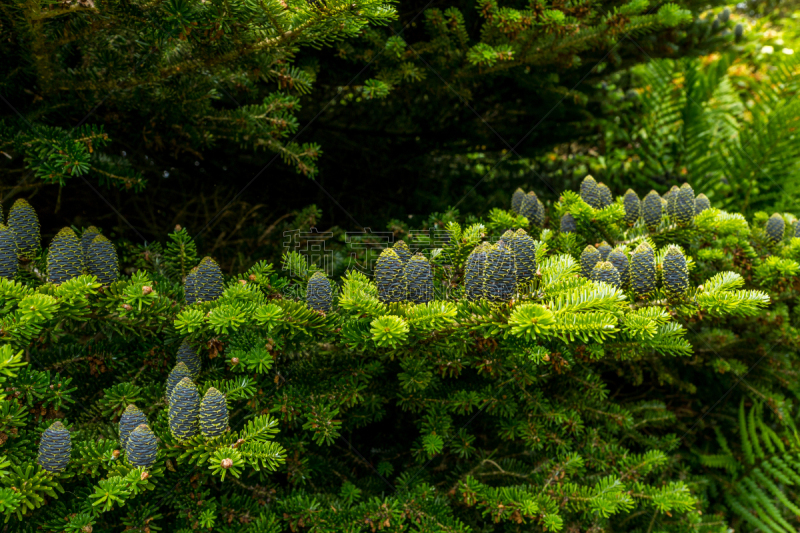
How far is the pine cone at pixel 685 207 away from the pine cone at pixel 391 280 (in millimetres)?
842

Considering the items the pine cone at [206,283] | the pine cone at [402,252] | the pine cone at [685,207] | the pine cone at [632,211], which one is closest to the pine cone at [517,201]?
the pine cone at [632,211]

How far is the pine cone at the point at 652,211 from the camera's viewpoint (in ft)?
4.25

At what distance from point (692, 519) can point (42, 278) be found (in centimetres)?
175

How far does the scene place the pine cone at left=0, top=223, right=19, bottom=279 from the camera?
84 centimetres

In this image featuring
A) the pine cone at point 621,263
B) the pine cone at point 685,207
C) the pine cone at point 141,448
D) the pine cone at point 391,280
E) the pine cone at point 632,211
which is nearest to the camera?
the pine cone at point 141,448

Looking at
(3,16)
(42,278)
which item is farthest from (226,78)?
(42,278)

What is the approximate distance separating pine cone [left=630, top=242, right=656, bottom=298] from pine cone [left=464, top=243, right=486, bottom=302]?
0.33 meters

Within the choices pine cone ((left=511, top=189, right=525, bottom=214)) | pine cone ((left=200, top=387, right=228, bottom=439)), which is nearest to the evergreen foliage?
pine cone ((left=200, top=387, right=228, bottom=439))

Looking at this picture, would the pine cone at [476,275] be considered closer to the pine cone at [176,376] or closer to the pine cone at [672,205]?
the pine cone at [176,376]

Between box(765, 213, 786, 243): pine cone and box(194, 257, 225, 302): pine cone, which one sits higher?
box(765, 213, 786, 243): pine cone

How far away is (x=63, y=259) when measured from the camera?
85cm

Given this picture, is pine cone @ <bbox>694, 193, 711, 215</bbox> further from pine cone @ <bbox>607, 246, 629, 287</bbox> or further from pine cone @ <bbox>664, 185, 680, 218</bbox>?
pine cone @ <bbox>607, 246, 629, 287</bbox>

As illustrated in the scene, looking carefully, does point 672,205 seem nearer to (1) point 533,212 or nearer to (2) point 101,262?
(1) point 533,212

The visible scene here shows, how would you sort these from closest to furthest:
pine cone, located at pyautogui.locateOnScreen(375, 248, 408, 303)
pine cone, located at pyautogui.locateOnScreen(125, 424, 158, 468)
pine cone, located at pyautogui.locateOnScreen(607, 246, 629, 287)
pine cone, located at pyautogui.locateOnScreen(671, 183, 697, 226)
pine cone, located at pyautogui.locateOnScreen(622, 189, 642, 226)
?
1. pine cone, located at pyautogui.locateOnScreen(125, 424, 158, 468)
2. pine cone, located at pyautogui.locateOnScreen(375, 248, 408, 303)
3. pine cone, located at pyautogui.locateOnScreen(607, 246, 629, 287)
4. pine cone, located at pyautogui.locateOnScreen(671, 183, 697, 226)
5. pine cone, located at pyautogui.locateOnScreen(622, 189, 642, 226)
